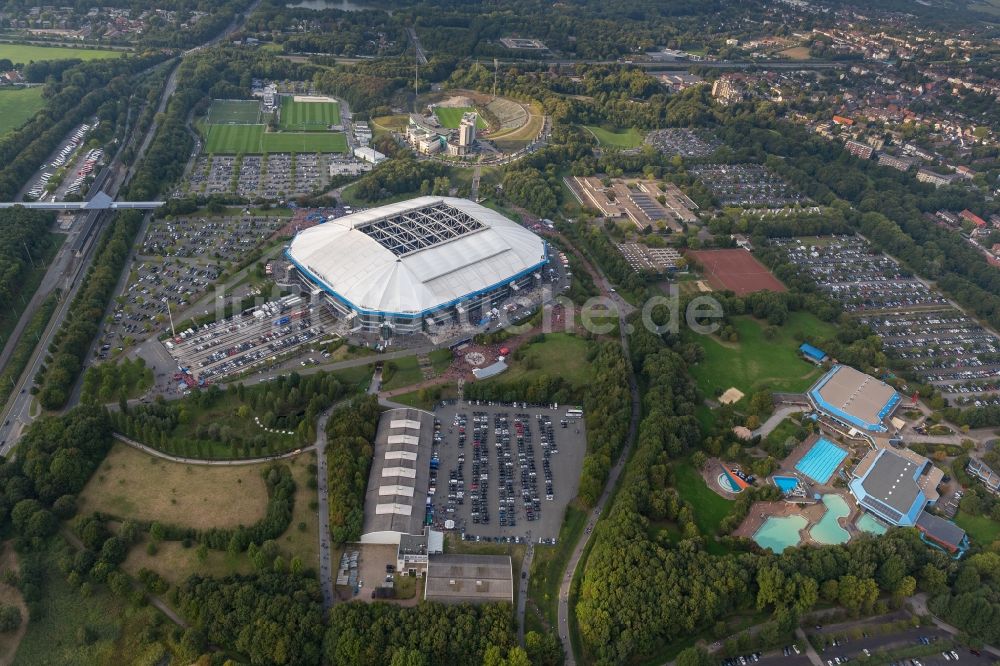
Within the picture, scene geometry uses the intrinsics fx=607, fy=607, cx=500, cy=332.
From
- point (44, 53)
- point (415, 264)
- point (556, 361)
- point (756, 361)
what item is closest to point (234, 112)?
point (44, 53)

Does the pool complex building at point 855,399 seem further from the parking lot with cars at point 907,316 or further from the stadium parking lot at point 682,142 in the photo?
the stadium parking lot at point 682,142

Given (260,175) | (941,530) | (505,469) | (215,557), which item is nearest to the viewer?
(215,557)

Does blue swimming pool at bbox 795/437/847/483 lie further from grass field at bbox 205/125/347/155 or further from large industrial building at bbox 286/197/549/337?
grass field at bbox 205/125/347/155

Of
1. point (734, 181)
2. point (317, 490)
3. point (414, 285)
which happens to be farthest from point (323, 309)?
point (734, 181)

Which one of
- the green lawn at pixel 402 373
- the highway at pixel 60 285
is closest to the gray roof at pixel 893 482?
the green lawn at pixel 402 373

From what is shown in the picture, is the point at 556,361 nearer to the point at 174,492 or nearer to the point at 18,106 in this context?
the point at 174,492

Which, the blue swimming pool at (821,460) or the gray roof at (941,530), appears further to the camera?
the blue swimming pool at (821,460)
